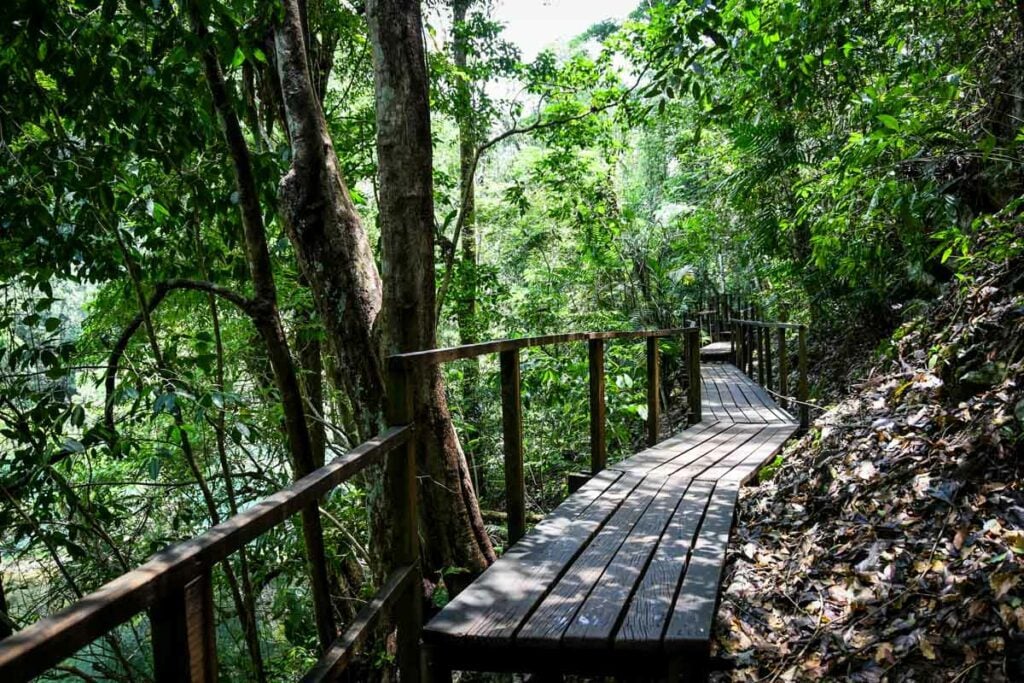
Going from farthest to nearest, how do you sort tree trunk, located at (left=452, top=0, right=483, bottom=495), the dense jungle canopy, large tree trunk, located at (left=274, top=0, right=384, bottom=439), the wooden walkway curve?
tree trunk, located at (left=452, top=0, right=483, bottom=495) → large tree trunk, located at (left=274, top=0, right=384, bottom=439) → the dense jungle canopy → the wooden walkway curve

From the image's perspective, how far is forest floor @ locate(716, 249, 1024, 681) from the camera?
248 centimetres

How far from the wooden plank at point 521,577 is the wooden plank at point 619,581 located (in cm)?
20

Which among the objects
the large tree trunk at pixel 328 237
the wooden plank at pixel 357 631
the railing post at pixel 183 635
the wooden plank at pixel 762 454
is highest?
the large tree trunk at pixel 328 237

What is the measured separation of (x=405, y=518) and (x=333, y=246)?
217cm

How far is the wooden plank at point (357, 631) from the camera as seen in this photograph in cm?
174

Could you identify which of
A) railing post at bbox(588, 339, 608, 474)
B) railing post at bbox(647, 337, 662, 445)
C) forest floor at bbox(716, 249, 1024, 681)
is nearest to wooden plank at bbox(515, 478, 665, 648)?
forest floor at bbox(716, 249, 1024, 681)

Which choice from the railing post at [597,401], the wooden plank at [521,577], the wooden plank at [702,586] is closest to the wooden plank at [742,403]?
the railing post at [597,401]

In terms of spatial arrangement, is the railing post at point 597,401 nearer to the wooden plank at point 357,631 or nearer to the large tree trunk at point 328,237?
the large tree trunk at point 328,237

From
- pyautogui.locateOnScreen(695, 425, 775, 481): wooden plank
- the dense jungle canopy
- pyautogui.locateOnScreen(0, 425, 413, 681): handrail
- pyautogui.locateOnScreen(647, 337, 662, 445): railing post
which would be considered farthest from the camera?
pyautogui.locateOnScreen(647, 337, 662, 445): railing post

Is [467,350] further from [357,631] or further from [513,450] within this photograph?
[357,631]

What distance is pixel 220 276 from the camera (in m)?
4.71

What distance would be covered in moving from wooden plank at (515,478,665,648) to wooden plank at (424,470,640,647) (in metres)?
0.04

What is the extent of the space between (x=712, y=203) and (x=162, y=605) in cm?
1364

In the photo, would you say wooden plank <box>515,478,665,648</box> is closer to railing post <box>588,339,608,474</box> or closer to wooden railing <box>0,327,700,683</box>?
wooden railing <box>0,327,700,683</box>
